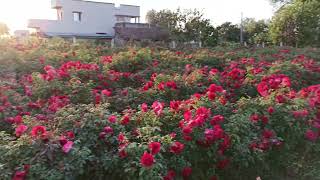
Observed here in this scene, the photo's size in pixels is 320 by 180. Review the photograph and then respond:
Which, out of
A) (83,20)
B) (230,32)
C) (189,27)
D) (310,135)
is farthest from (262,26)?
(310,135)

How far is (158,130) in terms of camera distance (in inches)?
145

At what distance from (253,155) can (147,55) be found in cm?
536

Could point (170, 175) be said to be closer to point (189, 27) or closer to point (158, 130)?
point (158, 130)

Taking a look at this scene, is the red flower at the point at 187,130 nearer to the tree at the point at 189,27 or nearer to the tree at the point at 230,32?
the tree at the point at 189,27

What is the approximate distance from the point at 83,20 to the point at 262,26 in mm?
18717

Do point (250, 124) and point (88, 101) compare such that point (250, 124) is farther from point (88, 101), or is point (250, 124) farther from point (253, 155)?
point (88, 101)

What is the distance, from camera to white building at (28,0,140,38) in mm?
41812

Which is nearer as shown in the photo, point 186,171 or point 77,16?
point 186,171

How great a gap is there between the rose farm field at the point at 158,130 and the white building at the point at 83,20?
118 feet

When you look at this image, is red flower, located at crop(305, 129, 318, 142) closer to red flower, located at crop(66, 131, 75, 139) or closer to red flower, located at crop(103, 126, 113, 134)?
red flower, located at crop(103, 126, 113, 134)

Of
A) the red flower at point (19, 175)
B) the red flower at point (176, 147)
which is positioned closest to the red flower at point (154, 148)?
the red flower at point (176, 147)

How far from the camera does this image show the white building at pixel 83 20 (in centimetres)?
4181

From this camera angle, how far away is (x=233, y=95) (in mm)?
6078

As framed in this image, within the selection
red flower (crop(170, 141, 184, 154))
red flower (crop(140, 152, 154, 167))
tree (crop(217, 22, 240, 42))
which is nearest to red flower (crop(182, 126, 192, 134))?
red flower (crop(170, 141, 184, 154))
